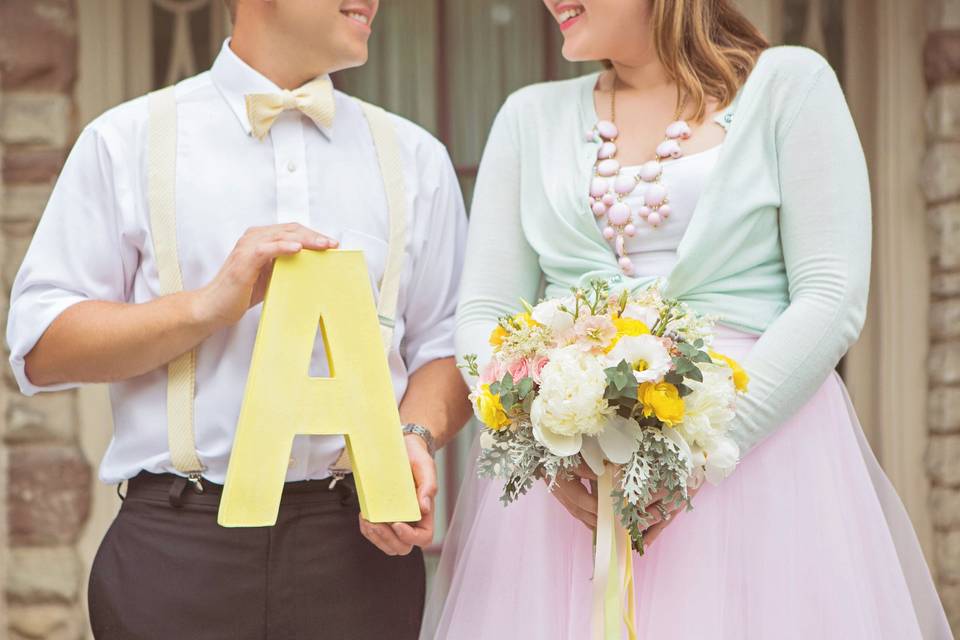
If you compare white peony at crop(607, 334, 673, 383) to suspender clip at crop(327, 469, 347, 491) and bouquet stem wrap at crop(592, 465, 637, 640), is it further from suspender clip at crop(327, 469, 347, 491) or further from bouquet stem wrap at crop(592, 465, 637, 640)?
suspender clip at crop(327, 469, 347, 491)

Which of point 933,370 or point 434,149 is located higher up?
point 434,149

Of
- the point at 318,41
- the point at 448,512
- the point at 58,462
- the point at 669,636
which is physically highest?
the point at 318,41

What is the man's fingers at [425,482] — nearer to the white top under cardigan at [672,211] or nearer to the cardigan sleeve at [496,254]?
the cardigan sleeve at [496,254]

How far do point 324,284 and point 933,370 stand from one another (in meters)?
2.48

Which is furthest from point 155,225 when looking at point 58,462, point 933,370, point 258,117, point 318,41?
point 933,370

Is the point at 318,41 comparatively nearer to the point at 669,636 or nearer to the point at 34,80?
the point at 669,636

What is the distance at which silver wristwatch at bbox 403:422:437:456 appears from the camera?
2605 millimetres

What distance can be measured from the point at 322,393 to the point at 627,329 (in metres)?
0.58

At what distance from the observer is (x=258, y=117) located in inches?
105

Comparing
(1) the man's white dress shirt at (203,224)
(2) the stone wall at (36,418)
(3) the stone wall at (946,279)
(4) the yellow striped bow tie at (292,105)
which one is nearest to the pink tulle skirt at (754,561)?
(1) the man's white dress shirt at (203,224)

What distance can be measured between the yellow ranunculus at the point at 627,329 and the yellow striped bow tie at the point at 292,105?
35.6 inches

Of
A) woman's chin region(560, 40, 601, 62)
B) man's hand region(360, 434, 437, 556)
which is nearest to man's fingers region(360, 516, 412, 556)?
man's hand region(360, 434, 437, 556)

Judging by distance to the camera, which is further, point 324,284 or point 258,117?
point 258,117

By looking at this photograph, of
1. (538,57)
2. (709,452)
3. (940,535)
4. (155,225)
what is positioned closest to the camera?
(709,452)
